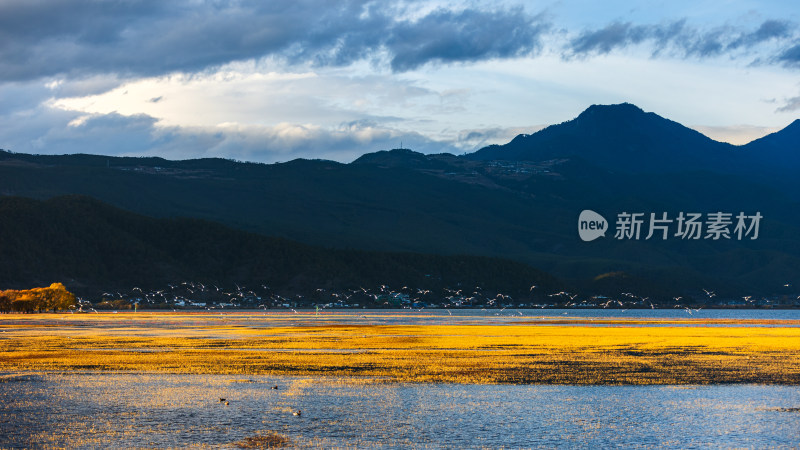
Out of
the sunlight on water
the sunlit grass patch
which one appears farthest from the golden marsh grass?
the sunlit grass patch

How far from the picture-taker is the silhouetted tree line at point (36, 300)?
177m

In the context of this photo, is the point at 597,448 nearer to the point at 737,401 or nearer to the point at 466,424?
the point at 466,424

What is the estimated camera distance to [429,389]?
46.1 meters

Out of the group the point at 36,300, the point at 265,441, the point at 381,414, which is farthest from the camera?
the point at 36,300

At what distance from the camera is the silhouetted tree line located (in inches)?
6983

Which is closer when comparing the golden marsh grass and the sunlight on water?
the sunlight on water

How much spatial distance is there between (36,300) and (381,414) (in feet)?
510

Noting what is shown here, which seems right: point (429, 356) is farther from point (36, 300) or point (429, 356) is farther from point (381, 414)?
point (36, 300)

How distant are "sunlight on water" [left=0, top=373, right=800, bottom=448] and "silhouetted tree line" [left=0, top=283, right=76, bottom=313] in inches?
5401

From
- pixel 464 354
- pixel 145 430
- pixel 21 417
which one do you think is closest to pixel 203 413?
pixel 145 430

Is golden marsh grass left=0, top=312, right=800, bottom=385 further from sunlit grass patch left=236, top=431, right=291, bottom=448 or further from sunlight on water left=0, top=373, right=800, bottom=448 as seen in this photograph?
sunlit grass patch left=236, top=431, right=291, bottom=448

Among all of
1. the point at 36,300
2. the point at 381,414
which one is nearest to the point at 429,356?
the point at 381,414

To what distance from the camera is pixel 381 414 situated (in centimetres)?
3816

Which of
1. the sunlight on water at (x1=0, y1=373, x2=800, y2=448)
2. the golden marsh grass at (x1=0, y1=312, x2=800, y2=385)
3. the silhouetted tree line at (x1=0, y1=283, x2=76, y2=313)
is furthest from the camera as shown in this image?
the silhouetted tree line at (x1=0, y1=283, x2=76, y2=313)
